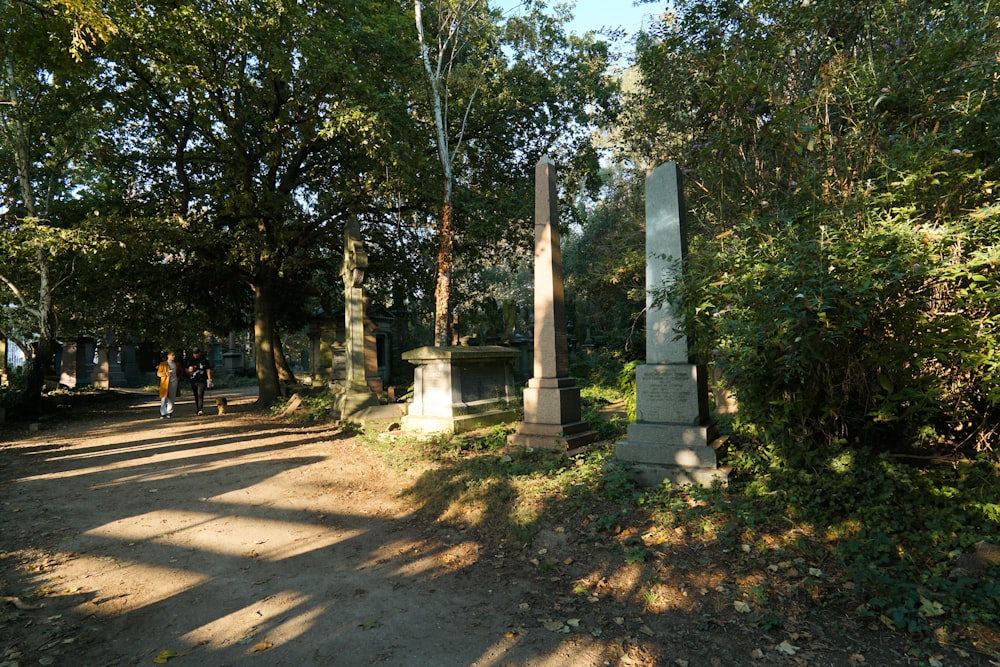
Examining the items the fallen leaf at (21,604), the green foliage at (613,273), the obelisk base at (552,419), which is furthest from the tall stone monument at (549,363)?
the fallen leaf at (21,604)

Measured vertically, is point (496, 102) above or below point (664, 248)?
above

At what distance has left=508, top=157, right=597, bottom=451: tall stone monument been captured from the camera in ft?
23.8

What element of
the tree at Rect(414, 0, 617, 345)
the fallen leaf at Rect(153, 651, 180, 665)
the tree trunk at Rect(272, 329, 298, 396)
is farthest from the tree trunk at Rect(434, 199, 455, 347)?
the fallen leaf at Rect(153, 651, 180, 665)

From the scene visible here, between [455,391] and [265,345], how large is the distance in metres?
8.76

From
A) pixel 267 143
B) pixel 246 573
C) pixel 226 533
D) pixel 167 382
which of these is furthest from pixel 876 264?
pixel 167 382

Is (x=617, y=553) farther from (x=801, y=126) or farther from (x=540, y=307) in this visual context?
(x=801, y=126)

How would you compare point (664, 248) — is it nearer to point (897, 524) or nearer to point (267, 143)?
point (897, 524)

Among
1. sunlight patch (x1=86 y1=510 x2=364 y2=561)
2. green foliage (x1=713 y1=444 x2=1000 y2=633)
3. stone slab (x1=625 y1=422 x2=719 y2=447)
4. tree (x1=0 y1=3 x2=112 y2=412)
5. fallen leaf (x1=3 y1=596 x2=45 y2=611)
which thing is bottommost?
sunlight patch (x1=86 y1=510 x2=364 y2=561)

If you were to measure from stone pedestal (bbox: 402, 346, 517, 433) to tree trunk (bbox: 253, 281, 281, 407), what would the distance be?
7762mm

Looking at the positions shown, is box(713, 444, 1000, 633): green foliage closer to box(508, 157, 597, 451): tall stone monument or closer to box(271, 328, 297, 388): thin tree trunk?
box(508, 157, 597, 451): tall stone monument

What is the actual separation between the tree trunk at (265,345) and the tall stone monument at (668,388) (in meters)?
12.5

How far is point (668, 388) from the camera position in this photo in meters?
5.65

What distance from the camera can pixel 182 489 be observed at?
261 inches

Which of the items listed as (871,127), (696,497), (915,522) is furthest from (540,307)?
(915,522)
